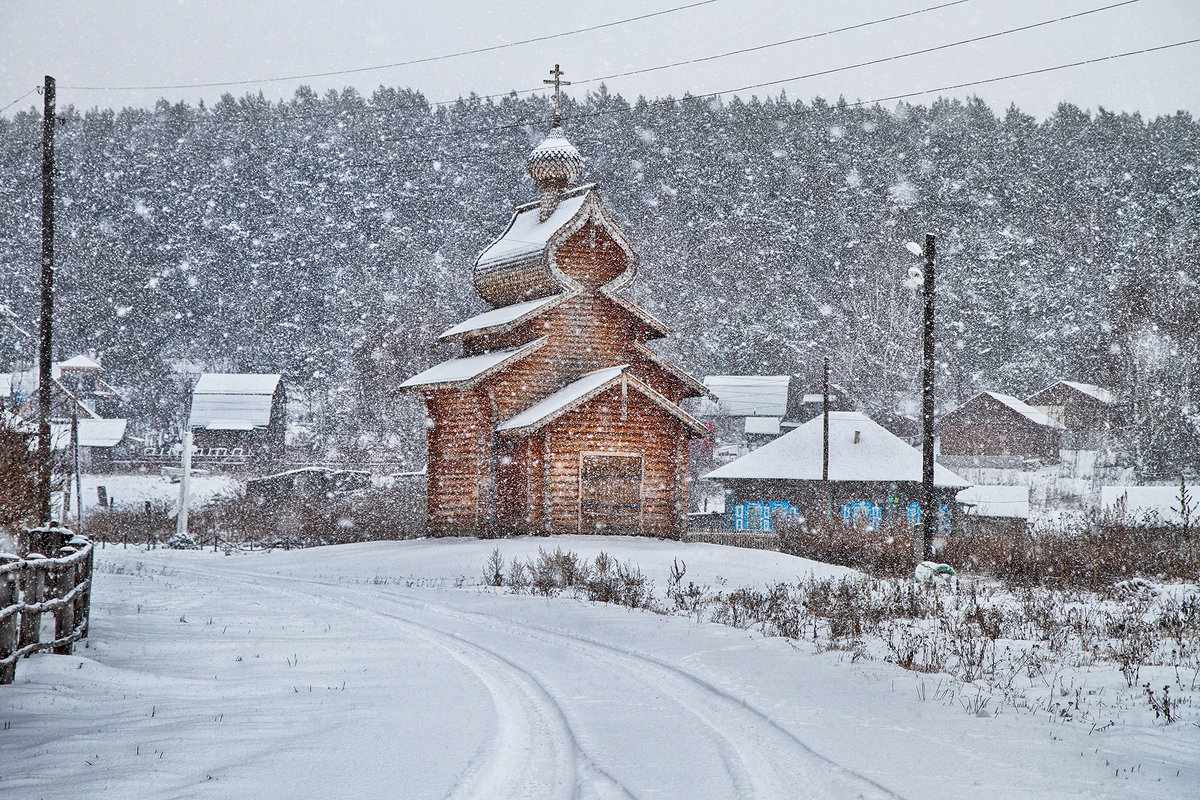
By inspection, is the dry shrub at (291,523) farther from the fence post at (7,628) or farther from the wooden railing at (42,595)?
the fence post at (7,628)

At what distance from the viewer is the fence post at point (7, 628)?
8.27m

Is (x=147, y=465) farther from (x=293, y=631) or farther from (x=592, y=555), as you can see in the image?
(x=293, y=631)

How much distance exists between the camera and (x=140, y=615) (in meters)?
13.5

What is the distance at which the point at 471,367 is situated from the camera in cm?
2741

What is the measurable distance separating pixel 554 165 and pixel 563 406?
957cm

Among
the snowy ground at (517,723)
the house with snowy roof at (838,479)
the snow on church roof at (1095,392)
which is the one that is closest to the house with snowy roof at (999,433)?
the snow on church roof at (1095,392)

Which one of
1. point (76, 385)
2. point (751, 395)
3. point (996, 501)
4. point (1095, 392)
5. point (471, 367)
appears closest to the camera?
point (471, 367)

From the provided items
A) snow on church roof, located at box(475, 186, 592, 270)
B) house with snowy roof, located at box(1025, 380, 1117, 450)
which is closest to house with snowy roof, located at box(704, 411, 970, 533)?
snow on church roof, located at box(475, 186, 592, 270)

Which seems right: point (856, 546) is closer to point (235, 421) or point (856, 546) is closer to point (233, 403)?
point (235, 421)

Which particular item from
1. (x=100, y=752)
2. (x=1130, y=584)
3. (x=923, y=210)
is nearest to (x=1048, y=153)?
(x=923, y=210)

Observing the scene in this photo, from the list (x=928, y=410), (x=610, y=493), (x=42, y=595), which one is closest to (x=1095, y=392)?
(x=610, y=493)

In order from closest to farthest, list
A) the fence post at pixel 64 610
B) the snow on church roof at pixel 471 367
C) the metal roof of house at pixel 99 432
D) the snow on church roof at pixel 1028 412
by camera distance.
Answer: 1. the fence post at pixel 64 610
2. the snow on church roof at pixel 471 367
3. the metal roof of house at pixel 99 432
4. the snow on church roof at pixel 1028 412

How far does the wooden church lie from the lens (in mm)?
25531

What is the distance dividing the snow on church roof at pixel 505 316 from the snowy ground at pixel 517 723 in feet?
46.5
